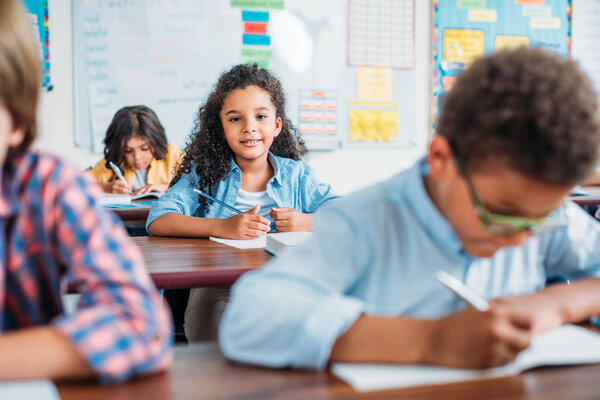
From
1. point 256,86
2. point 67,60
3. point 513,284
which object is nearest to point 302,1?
point 67,60

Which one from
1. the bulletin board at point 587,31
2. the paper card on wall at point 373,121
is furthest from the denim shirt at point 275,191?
the bulletin board at point 587,31

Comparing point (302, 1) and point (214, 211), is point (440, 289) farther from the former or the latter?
point (302, 1)

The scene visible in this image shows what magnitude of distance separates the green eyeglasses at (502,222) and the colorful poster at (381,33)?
340 centimetres

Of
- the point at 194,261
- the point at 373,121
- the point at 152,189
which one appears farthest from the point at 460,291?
the point at 373,121

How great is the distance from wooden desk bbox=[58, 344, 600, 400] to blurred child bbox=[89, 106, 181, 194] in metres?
2.63

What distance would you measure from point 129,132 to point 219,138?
132 centimetres

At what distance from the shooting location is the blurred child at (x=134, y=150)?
3.18 m

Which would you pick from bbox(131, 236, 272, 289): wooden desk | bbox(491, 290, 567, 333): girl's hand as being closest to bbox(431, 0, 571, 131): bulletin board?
bbox(131, 236, 272, 289): wooden desk

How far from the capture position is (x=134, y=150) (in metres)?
3.18

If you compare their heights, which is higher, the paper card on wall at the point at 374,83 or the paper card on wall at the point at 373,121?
the paper card on wall at the point at 374,83

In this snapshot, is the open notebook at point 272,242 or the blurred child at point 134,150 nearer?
the open notebook at point 272,242

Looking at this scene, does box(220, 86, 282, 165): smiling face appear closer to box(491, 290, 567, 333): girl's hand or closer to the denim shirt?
the denim shirt

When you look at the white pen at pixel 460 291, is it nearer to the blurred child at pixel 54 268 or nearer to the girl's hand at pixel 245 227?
the blurred child at pixel 54 268

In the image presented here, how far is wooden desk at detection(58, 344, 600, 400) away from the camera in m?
0.55
